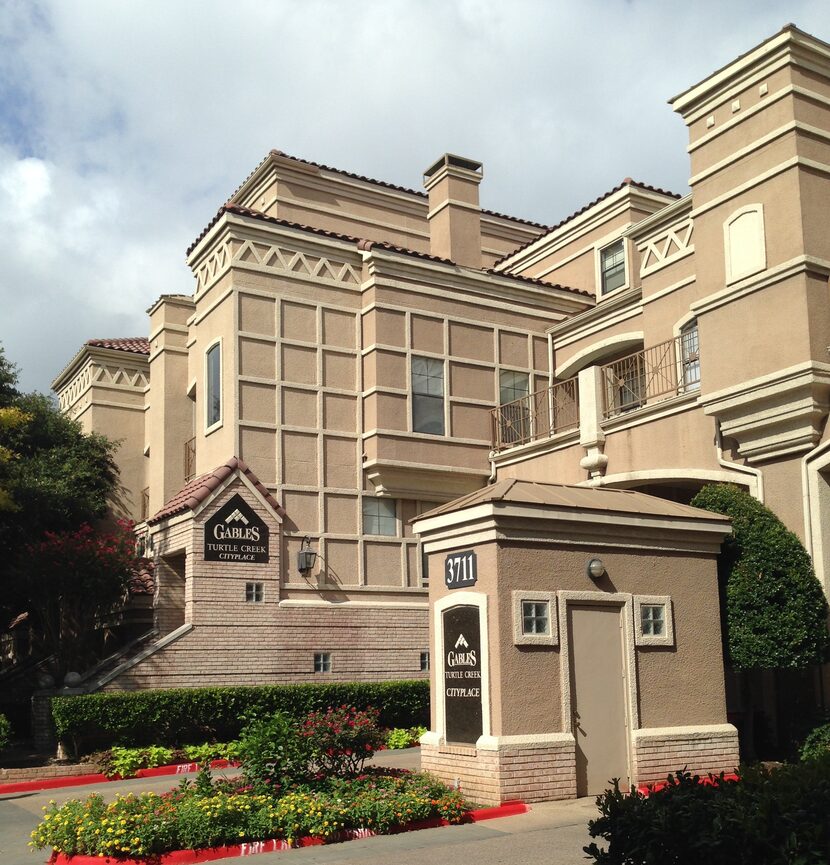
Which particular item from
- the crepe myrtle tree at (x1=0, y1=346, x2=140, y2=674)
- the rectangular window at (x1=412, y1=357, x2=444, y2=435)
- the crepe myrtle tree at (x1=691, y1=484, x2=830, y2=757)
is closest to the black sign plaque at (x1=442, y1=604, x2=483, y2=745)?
the crepe myrtle tree at (x1=691, y1=484, x2=830, y2=757)

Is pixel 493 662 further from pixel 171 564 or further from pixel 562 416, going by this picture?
pixel 562 416

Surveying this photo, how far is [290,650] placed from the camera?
20.7 metres

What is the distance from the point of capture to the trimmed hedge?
1789cm

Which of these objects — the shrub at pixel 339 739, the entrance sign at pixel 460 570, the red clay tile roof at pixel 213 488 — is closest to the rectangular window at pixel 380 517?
the red clay tile roof at pixel 213 488

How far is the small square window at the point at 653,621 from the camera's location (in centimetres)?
1405

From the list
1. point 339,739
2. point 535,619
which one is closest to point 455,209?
point 535,619

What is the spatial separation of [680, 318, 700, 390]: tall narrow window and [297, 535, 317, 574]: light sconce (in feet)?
26.6

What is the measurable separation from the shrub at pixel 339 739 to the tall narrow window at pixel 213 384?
10.5 metres

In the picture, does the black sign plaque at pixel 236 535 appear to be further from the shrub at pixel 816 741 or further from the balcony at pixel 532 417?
the shrub at pixel 816 741

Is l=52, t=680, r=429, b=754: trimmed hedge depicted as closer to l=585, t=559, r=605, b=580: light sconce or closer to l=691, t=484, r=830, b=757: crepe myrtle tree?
l=585, t=559, r=605, b=580: light sconce

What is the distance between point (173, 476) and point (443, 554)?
1306 cm

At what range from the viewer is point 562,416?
2430 centimetres

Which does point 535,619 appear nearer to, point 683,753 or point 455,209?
point 683,753

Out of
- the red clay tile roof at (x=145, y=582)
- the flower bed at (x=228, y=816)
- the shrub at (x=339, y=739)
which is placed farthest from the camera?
the red clay tile roof at (x=145, y=582)
